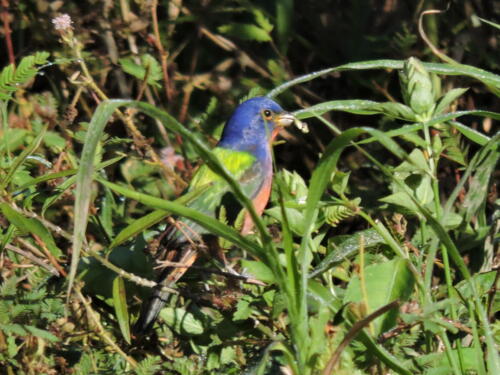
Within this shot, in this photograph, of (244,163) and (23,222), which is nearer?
(23,222)

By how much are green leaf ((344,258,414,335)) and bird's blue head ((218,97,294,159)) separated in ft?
7.54

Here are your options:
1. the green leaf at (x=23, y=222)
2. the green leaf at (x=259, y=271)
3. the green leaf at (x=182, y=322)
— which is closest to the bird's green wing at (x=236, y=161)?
the green leaf at (x=182, y=322)

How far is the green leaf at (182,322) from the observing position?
2.51m

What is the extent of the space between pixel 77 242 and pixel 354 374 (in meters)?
0.60

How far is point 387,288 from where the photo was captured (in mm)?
1815

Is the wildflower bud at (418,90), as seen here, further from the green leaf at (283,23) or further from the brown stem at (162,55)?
the green leaf at (283,23)

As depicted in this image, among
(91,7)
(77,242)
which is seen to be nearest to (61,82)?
(91,7)

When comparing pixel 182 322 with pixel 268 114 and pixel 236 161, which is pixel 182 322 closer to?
pixel 236 161

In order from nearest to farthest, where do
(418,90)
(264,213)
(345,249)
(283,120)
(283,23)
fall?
(418,90)
(345,249)
(264,213)
(283,120)
(283,23)

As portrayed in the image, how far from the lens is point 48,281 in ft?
8.72

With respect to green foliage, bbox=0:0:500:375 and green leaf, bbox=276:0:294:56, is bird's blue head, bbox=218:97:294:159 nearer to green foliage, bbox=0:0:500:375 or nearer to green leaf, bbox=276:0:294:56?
green foliage, bbox=0:0:500:375

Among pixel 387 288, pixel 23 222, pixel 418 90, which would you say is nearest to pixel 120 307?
pixel 23 222

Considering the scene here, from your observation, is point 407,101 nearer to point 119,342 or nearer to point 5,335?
point 119,342

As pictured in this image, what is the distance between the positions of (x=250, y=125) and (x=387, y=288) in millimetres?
2435
